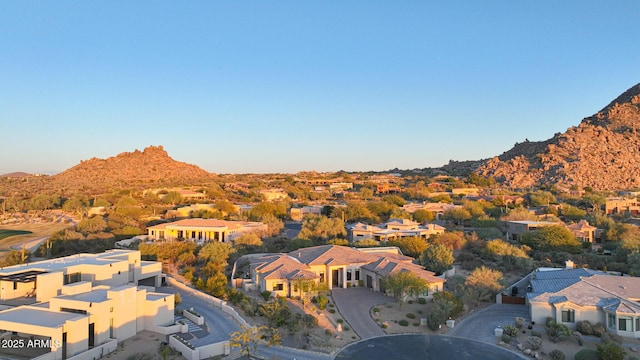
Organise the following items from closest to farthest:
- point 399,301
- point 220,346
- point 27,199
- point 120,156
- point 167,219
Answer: point 220,346 < point 399,301 < point 167,219 < point 27,199 < point 120,156

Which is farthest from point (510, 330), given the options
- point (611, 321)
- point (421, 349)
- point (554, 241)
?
point (554, 241)

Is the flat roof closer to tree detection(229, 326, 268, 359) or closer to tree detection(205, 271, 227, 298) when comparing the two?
tree detection(229, 326, 268, 359)

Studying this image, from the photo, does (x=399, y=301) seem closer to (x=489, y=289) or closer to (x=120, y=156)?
(x=489, y=289)

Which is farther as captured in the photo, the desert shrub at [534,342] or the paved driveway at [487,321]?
the paved driveway at [487,321]

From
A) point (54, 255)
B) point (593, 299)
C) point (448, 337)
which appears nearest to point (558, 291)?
point (593, 299)

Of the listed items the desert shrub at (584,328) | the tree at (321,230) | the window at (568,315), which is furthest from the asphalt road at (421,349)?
the tree at (321,230)

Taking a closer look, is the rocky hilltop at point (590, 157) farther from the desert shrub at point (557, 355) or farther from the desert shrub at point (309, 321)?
the desert shrub at point (309, 321)

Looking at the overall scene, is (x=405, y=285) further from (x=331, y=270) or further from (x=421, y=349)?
(x=421, y=349)
